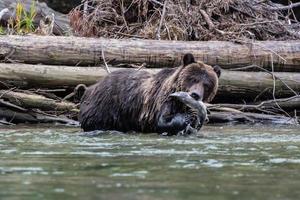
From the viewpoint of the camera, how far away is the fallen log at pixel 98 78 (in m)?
9.84

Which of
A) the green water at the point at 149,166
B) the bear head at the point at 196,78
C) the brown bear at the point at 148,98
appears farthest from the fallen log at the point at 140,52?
the green water at the point at 149,166

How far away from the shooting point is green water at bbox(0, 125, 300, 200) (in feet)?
12.7

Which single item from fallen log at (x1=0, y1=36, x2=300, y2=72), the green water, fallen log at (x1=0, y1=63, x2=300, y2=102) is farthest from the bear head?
fallen log at (x1=0, y1=36, x2=300, y2=72)

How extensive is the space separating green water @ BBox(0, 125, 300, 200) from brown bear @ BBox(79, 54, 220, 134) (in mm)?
433

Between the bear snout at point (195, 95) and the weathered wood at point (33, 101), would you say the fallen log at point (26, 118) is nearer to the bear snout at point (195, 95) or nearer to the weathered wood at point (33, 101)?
the weathered wood at point (33, 101)

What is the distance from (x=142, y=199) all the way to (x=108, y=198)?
0.17 meters

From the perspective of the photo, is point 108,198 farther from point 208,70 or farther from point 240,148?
point 208,70

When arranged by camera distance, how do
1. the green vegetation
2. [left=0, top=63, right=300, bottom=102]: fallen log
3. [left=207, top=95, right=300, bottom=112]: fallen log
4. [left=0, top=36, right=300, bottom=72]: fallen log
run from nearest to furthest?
[left=0, top=63, right=300, bottom=102]: fallen log, [left=0, top=36, right=300, bottom=72]: fallen log, [left=207, top=95, right=300, bottom=112]: fallen log, the green vegetation

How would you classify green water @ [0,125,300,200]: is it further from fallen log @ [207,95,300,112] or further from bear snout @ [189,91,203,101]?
fallen log @ [207,95,300,112]

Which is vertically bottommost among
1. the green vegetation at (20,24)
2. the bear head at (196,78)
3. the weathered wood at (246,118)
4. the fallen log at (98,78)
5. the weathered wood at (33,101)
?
the weathered wood at (246,118)

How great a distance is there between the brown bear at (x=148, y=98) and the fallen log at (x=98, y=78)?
133 centimetres

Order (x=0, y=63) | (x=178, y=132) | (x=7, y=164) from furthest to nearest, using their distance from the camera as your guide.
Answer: (x=0, y=63) < (x=178, y=132) < (x=7, y=164)

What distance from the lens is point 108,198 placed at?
11.8 ft

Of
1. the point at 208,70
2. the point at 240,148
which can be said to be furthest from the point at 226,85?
the point at 240,148
